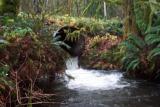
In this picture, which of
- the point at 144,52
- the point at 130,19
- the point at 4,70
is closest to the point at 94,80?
the point at 144,52

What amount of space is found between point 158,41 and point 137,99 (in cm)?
287

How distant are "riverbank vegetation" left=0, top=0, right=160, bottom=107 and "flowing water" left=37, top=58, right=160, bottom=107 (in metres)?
0.53

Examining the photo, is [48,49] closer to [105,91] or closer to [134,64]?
[105,91]

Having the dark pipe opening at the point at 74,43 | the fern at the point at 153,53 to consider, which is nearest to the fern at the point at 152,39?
the fern at the point at 153,53

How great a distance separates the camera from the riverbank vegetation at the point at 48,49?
8.20m

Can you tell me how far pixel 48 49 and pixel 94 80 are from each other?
8.11 ft

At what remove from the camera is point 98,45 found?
17062mm

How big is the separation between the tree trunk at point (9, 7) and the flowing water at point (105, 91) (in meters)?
2.86

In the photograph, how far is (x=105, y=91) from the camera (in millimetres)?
10438

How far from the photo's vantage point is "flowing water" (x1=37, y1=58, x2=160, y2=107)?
9.06m

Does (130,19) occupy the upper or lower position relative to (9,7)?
lower

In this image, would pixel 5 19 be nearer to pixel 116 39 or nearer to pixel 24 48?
pixel 24 48

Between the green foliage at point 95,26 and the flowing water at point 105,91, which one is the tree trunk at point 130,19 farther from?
the green foliage at point 95,26

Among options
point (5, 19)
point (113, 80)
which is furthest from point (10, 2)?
point (113, 80)
